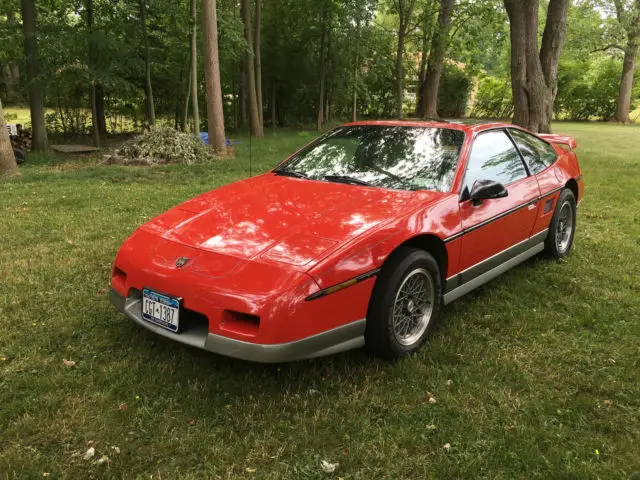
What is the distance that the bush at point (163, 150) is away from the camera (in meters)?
11.0

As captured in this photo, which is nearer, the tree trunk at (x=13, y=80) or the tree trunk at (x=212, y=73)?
the tree trunk at (x=212, y=73)

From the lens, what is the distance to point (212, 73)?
11.8 meters

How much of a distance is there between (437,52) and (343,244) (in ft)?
59.3

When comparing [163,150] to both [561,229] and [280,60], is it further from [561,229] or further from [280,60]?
[280,60]

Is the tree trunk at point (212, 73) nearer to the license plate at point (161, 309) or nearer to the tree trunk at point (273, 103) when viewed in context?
the license plate at point (161, 309)

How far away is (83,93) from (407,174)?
16126mm

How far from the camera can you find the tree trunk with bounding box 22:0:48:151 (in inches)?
481

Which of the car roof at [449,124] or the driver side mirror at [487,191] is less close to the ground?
the car roof at [449,124]

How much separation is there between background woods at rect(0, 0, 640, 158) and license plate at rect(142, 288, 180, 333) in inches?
394

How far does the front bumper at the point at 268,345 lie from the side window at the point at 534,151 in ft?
8.14

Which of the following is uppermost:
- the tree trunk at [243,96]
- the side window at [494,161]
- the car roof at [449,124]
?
the tree trunk at [243,96]

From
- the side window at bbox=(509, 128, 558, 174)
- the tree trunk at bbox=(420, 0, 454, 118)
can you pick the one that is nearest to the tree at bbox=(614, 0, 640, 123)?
the tree trunk at bbox=(420, 0, 454, 118)

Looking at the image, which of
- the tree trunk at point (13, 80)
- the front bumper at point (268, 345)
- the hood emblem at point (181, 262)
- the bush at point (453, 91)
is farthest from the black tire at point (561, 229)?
the bush at point (453, 91)

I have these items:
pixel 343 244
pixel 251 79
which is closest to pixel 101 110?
pixel 251 79
